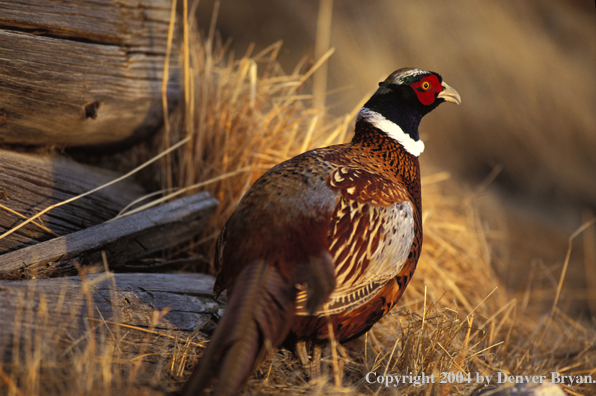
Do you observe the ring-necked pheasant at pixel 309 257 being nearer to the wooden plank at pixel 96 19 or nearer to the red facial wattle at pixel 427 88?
the red facial wattle at pixel 427 88

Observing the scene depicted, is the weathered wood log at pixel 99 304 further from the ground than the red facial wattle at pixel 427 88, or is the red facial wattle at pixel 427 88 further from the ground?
the red facial wattle at pixel 427 88

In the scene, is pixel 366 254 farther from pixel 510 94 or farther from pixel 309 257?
pixel 510 94

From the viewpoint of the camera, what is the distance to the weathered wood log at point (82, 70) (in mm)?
2047

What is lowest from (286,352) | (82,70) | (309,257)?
(286,352)

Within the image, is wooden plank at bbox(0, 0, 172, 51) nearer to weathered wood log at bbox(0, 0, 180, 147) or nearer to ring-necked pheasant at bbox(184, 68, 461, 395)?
weathered wood log at bbox(0, 0, 180, 147)

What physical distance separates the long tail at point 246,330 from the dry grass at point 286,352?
195 mm

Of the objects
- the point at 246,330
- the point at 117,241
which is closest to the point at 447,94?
the point at 246,330

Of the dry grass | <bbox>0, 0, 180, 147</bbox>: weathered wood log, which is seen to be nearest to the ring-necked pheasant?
the dry grass

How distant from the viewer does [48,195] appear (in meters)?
2.18

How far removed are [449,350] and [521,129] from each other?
3763mm

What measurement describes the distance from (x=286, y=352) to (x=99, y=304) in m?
0.79

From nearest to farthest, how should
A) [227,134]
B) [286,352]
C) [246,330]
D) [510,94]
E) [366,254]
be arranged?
[246,330] → [366,254] → [286,352] → [227,134] → [510,94]

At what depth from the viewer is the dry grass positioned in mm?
1466

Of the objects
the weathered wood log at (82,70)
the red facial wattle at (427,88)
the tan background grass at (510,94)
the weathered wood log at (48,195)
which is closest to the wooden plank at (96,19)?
the weathered wood log at (82,70)
